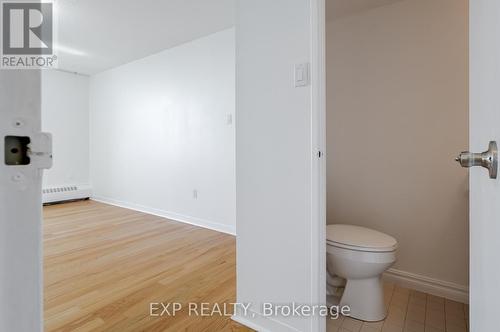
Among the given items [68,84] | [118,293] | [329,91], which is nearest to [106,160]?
[68,84]

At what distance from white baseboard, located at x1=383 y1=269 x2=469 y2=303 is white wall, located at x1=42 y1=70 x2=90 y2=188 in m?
4.97

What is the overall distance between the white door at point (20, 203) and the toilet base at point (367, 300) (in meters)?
1.58

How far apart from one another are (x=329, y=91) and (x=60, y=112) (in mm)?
4511

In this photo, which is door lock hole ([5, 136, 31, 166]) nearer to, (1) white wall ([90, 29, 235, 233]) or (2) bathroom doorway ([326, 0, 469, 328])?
(2) bathroom doorway ([326, 0, 469, 328])

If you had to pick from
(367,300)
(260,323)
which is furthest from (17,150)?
(367,300)

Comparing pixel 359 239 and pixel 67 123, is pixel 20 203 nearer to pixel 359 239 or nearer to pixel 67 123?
pixel 359 239

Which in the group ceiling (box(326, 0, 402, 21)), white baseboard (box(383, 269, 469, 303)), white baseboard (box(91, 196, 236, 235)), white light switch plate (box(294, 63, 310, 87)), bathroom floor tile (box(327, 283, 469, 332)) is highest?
ceiling (box(326, 0, 402, 21))

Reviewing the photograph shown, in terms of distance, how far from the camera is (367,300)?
4.93ft

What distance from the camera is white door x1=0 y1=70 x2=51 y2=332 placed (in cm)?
31

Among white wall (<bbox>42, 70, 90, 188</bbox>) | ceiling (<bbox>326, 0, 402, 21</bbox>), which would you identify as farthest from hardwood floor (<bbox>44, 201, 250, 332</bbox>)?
ceiling (<bbox>326, 0, 402, 21</bbox>)
